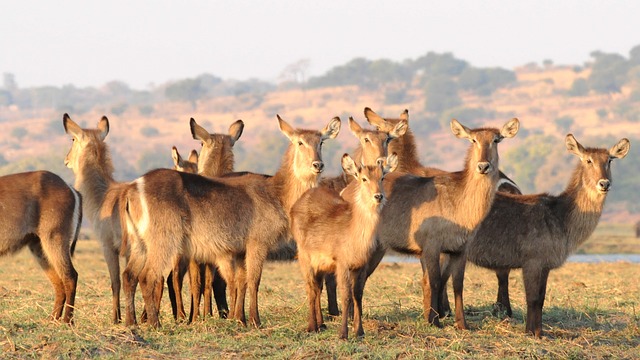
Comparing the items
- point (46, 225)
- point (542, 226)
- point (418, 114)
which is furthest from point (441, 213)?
point (418, 114)

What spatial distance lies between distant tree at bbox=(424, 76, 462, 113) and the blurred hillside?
0.48ft

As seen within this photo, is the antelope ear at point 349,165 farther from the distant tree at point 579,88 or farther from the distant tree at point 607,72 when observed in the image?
the distant tree at point 607,72

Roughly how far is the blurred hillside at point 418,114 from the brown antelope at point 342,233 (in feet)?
169

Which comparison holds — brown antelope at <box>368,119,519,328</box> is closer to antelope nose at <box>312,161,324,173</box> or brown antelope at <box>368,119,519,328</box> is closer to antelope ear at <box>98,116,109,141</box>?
antelope nose at <box>312,161,324,173</box>

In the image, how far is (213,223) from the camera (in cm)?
936

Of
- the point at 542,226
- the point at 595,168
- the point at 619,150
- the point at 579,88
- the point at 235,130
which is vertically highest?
the point at 235,130

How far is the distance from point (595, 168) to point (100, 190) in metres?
4.98

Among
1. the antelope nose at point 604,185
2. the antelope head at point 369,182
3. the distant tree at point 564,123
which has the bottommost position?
the distant tree at point 564,123

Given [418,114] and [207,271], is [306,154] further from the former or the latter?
[418,114]

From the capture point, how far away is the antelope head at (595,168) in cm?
979

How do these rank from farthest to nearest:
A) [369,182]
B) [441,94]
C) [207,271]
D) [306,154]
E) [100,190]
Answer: [441,94]
[100,190]
[207,271]
[306,154]
[369,182]

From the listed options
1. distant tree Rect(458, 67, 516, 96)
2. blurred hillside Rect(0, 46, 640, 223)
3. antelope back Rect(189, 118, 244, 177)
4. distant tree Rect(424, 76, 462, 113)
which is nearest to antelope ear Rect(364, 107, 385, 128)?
antelope back Rect(189, 118, 244, 177)

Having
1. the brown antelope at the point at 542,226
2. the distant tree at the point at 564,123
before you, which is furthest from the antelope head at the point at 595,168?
the distant tree at the point at 564,123

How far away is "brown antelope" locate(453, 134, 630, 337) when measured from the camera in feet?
31.7
